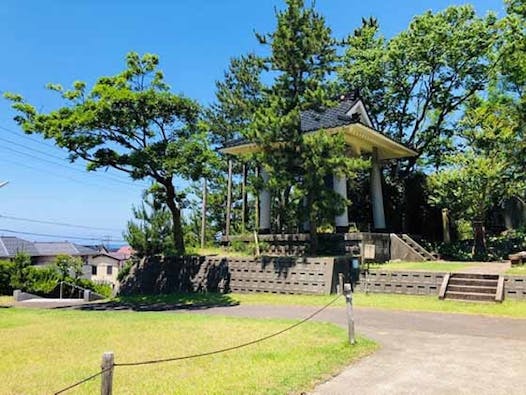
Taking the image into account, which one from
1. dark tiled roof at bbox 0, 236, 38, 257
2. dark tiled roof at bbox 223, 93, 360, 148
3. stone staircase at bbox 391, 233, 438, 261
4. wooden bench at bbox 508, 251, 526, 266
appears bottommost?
wooden bench at bbox 508, 251, 526, 266

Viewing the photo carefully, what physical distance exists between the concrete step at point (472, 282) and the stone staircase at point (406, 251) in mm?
5312

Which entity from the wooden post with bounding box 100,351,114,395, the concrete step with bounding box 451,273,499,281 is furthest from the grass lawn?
the wooden post with bounding box 100,351,114,395

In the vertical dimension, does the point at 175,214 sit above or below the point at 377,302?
above

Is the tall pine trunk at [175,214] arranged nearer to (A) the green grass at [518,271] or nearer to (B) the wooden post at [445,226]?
(A) the green grass at [518,271]

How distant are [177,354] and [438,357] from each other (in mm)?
3738

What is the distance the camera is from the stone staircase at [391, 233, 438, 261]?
17406mm

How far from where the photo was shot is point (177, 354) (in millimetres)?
6203

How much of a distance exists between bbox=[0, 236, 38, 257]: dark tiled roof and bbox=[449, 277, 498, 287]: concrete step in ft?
112

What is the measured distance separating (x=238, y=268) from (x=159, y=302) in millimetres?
3024

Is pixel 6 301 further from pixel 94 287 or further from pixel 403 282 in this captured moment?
pixel 403 282

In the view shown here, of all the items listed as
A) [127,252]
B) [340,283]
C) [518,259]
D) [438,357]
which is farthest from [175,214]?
[127,252]

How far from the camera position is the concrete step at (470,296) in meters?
10.8

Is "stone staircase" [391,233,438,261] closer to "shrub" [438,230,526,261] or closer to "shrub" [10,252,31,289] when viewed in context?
"shrub" [438,230,526,261]

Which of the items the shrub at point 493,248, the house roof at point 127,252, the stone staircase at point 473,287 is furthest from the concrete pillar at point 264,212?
the stone staircase at point 473,287
